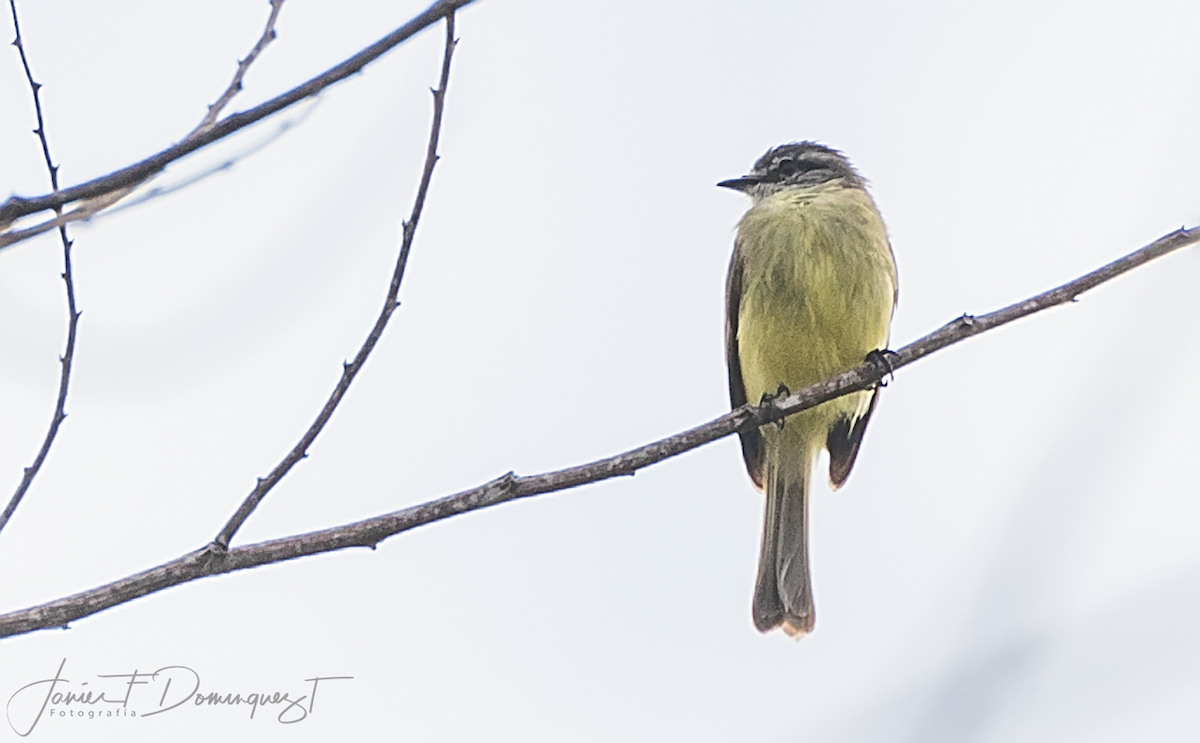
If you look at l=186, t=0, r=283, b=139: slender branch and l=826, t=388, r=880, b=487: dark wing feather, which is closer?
l=186, t=0, r=283, b=139: slender branch

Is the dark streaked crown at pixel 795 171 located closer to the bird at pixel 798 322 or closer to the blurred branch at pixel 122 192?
the bird at pixel 798 322

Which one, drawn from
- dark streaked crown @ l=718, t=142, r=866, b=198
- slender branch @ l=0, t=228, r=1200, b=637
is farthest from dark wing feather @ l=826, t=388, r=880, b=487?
slender branch @ l=0, t=228, r=1200, b=637

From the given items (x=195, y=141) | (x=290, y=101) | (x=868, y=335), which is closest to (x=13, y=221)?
(x=195, y=141)

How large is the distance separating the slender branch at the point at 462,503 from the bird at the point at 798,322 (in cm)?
157

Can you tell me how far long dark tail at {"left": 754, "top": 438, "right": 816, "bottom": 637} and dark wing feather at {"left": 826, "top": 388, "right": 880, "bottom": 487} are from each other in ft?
0.42

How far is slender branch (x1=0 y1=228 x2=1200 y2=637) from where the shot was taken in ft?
9.27

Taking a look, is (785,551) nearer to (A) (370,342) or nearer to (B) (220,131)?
(A) (370,342)

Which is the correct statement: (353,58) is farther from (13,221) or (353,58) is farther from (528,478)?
(528,478)

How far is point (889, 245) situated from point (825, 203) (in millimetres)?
376

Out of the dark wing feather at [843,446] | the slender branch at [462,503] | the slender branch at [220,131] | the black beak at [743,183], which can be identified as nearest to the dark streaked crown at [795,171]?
the black beak at [743,183]

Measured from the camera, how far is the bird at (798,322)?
5816 mm

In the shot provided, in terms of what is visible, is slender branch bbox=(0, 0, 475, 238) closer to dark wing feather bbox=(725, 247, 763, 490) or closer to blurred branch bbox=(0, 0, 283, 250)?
blurred branch bbox=(0, 0, 283, 250)

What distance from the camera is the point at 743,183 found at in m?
7.07

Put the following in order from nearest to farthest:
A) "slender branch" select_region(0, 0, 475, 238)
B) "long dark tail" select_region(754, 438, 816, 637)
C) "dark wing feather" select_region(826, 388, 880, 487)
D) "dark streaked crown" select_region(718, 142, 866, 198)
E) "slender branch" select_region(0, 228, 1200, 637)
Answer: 1. "slender branch" select_region(0, 0, 475, 238)
2. "slender branch" select_region(0, 228, 1200, 637)
3. "long dark tail" select_region(754, 438, 816, 637)
4. "dark wing feather" select_region(826, 388, 880, 487)
5. "dark streaked crown" select_region(718, 142, 866, 198)
